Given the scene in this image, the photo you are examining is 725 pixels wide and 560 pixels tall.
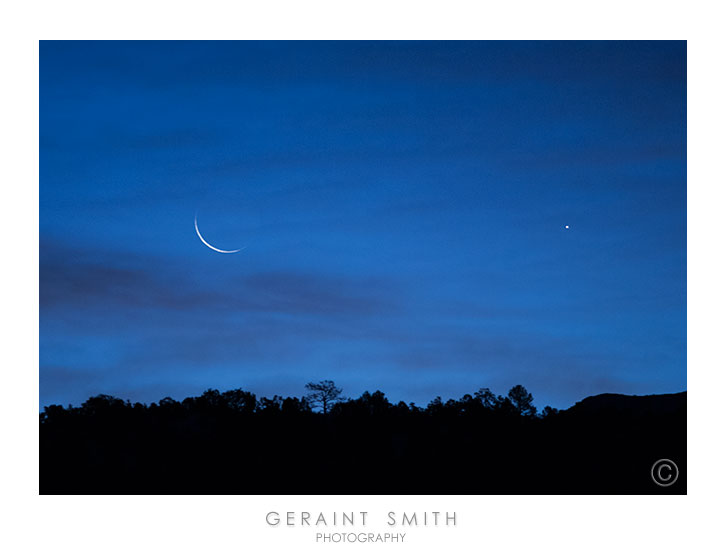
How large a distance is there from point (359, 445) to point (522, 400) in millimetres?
2174

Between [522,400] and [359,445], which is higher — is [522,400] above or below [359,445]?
above

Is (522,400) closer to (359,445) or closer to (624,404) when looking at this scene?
(624,404)

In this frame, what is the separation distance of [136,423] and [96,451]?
1.94 ft

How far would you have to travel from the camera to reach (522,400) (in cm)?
1022

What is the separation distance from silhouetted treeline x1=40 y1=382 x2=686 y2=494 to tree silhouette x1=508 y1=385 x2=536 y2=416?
2 centimetres

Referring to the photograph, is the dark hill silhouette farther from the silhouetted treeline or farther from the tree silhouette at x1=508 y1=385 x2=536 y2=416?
the tree silhouette at x1=508 y1=385 x2=536 y2=416

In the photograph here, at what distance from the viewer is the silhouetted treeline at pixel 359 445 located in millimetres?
9141

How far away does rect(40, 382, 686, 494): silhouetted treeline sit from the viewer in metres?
9.14

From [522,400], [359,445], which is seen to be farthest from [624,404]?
[359,445]

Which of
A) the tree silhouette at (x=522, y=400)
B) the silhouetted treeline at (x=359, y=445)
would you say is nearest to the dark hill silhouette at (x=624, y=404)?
the silhouetted treeline at (x=359, y=445)

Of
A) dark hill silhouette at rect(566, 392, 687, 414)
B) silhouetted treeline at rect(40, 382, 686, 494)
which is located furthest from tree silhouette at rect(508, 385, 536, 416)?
dark hill silhouette at rect(566, 392, 687, 414)

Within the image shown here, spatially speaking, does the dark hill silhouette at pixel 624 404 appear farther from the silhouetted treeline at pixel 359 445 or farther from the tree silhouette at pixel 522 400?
the tree silhouette at pixel 522 400

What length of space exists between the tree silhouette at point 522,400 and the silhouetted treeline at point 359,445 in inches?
0.8

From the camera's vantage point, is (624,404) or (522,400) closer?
(624,404)
